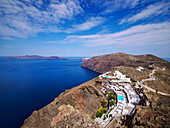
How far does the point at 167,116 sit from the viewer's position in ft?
34.1

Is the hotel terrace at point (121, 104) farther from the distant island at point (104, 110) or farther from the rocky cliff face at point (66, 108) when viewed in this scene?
the rocky cliff face at point (66, 108)

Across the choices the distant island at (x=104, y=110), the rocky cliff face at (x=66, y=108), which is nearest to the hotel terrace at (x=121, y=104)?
the distant island at (x=104, y=110)

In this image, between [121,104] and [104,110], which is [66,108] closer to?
[104,110]

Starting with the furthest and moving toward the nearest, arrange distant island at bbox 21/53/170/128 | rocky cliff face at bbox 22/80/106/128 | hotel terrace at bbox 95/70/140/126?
rocky cliff face at bbox 22/80/106/128, hotel terrace at bbox 95/70/140/126, distant island at bbox 21/53/170/128

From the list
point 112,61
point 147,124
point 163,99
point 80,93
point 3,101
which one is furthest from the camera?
point 112,61

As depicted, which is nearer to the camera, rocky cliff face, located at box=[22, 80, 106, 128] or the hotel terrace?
the hotel terrace

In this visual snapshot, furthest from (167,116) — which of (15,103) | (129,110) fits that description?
(15,103)

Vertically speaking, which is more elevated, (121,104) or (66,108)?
(121,104)

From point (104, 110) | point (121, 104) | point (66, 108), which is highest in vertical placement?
point (121, 104)

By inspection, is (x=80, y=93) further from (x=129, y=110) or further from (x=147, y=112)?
(x=147, y=112)

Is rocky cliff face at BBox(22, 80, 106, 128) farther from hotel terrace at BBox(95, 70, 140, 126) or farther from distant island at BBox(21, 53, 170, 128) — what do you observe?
hotel terrace at BBox(95, 70, 140, 126)

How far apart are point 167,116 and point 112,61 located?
317ft

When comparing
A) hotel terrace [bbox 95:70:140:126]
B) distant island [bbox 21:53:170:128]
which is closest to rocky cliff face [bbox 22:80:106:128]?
distant island [bbox 21:53:170:128]

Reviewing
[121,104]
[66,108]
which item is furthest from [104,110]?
[66,108]
